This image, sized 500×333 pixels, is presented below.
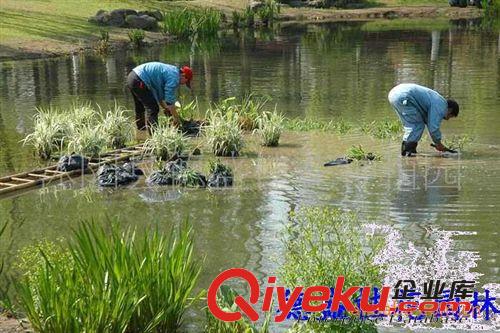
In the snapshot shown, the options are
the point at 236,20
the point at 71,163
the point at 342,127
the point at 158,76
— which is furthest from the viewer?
the point at 236,20

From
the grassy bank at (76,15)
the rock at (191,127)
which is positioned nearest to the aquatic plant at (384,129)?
the rock at (191,127)

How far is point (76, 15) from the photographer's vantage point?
37406 millimetres

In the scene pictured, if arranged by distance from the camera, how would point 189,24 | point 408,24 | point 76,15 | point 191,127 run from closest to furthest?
point 191,127 → point 76,15 → point 189,24 → point 408,24

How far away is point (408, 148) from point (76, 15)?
28.1 m

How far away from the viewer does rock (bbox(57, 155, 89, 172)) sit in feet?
38.7

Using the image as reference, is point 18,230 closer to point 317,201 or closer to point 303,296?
point 317,201

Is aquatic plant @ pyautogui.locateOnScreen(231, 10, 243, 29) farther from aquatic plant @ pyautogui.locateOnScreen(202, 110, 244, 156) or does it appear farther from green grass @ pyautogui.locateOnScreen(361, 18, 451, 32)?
aquatic plant @ pyautogui.locateOnScreen(202, 110, 244, 156)

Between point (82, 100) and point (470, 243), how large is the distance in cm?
1284

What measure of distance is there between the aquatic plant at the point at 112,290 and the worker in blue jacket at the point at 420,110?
21.6 ft

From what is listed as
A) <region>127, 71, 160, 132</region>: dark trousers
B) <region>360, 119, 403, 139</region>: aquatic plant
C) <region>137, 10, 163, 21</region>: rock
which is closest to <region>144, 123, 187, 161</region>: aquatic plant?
<region>127, 71, 160, 132</region>: dark trousers

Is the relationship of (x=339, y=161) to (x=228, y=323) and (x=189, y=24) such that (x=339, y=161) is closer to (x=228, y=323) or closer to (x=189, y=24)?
(x=228, y=323)

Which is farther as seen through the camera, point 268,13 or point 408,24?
point 268,13

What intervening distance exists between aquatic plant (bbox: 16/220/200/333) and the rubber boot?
6772 mm

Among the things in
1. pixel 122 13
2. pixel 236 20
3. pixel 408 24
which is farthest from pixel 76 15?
pixel 408 24
